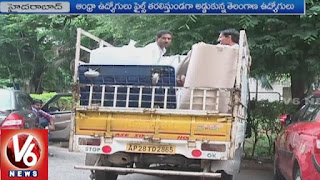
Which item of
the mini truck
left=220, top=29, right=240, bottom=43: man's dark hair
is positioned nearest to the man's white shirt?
the mini truck

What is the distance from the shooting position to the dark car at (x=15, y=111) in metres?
7.38

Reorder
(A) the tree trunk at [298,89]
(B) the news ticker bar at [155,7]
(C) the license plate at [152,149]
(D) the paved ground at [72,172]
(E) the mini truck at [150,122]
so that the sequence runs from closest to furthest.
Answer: (E) the mini truck at [150,122], (C) the license plate at [152,149], (B) the news ticker bar at [155,7], (D) the paved ground at [72,172], (A) the tree trunk at [298,89]

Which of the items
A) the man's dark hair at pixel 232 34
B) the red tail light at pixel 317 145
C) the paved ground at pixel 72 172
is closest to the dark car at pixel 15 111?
the paved ground at pixel 72 172

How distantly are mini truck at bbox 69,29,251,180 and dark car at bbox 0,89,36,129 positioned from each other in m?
2.00

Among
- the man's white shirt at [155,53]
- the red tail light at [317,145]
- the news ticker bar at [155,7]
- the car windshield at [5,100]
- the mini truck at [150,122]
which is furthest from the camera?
the car windshield at [5,100]

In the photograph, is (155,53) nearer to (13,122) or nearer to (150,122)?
(150,122)

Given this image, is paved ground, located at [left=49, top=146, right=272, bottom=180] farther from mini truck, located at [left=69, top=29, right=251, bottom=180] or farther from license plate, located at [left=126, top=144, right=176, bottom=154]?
license plate, located at [left=126, top=144, right=176, bottom=154]

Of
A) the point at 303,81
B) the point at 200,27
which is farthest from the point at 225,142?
the point at 303,81

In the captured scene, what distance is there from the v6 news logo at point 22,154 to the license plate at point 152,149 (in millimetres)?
1792

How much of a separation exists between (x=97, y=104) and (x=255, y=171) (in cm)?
455

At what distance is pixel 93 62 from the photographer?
6.11 metres

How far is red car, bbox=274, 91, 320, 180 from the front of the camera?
16.5 ft

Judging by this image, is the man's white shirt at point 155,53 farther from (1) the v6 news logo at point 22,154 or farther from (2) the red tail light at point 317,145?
(1) the v6 news logo at point 22,154

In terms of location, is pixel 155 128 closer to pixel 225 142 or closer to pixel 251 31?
pixel 225 142
